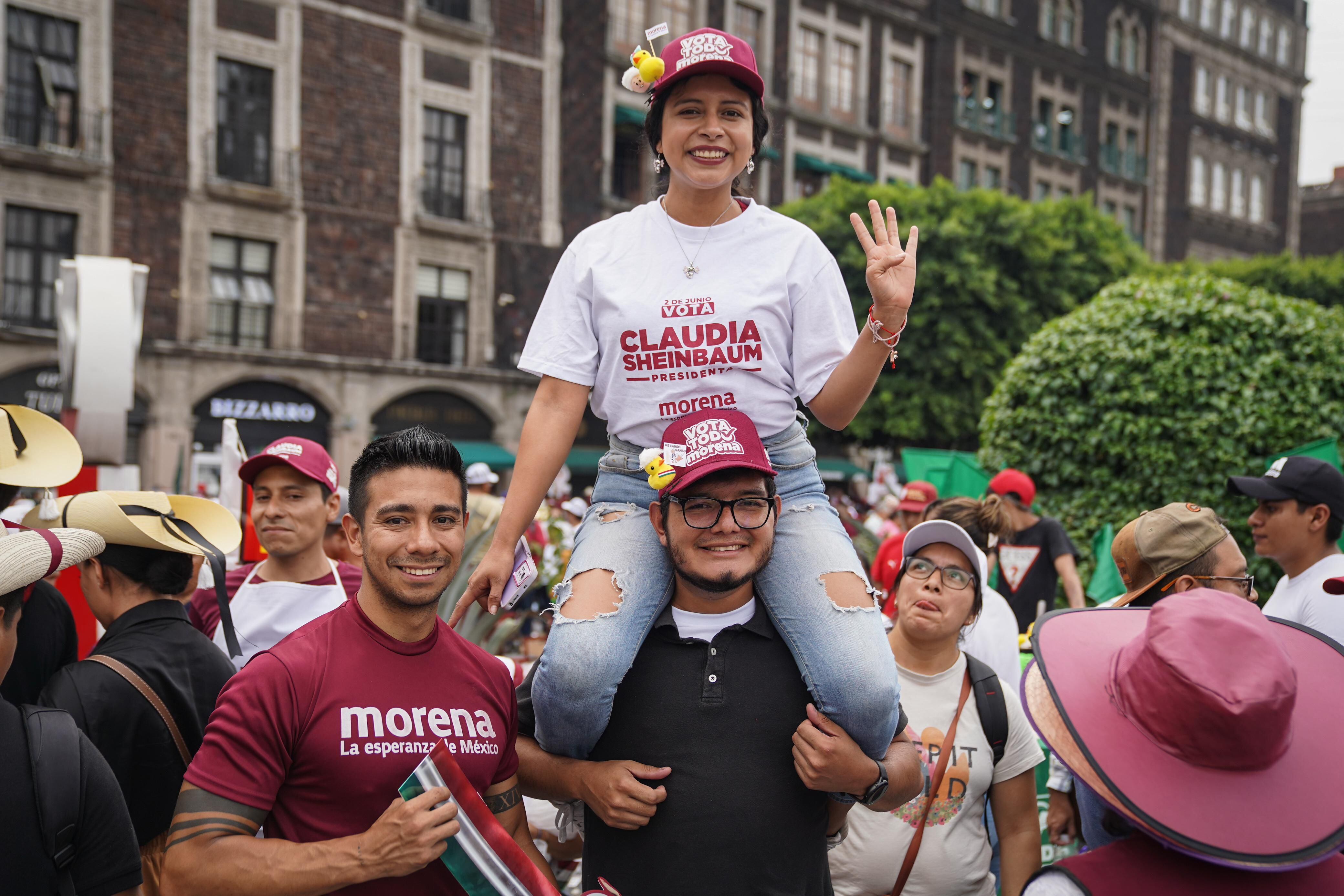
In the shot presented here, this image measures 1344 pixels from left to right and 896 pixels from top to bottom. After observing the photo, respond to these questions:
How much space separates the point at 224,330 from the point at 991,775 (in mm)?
23770

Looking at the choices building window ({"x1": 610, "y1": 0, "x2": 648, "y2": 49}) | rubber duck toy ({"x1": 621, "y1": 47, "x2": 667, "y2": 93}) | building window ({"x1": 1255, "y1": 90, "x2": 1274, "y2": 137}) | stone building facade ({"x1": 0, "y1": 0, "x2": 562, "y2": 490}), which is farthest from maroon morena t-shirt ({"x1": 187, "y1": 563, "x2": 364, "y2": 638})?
building window ({"x1": 1255, "y1": 90, "x2": 1274, "y2": 137})

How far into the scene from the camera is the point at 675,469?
278cm

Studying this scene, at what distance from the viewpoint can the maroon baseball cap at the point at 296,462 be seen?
4.38 metres

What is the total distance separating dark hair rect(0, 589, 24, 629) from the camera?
236cm

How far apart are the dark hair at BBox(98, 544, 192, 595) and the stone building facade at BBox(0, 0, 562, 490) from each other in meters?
19.8

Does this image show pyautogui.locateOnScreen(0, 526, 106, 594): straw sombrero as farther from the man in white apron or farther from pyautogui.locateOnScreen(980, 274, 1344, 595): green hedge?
pyautogui.locateOnScreen(980, 274, 1344, 595): green hedge

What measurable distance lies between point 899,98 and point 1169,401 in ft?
97.9

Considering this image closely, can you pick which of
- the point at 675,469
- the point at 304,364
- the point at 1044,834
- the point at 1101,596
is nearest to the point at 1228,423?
the point at 1101,596

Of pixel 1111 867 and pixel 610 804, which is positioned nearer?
pixel 1111 867

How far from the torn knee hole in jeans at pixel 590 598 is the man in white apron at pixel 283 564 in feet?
5.44

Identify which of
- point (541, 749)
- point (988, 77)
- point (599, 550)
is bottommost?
point (541, 749)

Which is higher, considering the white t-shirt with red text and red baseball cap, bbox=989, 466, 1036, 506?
the white t-shirt with red text

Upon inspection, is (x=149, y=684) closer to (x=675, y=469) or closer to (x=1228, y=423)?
(x=675, y=469)

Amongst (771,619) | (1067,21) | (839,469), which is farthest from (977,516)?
(1067,21)
